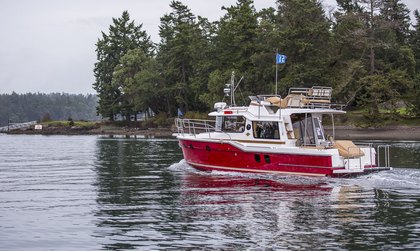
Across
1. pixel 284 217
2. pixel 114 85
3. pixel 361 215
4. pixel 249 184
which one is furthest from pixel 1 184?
pixel 114 85

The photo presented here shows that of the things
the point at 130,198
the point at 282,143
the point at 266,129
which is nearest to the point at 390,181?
the point at 282,143

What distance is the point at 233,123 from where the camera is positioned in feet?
106

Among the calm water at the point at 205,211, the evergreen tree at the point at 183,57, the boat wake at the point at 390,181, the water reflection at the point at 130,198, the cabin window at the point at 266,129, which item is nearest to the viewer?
the calm water at the point at 205,211

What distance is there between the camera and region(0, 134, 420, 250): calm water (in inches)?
663

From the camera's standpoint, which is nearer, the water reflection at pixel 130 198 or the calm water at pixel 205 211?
the calm water at pixel 205 211

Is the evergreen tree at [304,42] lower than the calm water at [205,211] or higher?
higher

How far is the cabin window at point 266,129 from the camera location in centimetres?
3095

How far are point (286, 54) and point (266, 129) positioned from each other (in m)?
45.5

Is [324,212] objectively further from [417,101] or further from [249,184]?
[417,101]

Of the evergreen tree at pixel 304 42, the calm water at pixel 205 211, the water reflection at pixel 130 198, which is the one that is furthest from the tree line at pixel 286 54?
the calm water at pixel 205 211

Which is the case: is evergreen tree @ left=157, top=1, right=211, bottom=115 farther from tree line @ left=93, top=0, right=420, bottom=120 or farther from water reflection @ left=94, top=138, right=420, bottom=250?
water reflection @ left=94, top=138, right=420, bottom=250

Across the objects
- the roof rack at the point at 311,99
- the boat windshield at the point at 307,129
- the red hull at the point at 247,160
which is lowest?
the red hull at the point at 247,160

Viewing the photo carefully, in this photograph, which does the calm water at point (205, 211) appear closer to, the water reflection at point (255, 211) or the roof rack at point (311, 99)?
the water reflection at point (255, 211)

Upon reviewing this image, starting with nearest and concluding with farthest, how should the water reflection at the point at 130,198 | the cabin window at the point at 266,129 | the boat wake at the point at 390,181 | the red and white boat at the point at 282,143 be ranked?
1. the water reflection at the point at 130,198
2. the boat wake at the point at 390,181
3. the red and white boat at the point at 282,143
4. the cabin window at the point at 266,129
